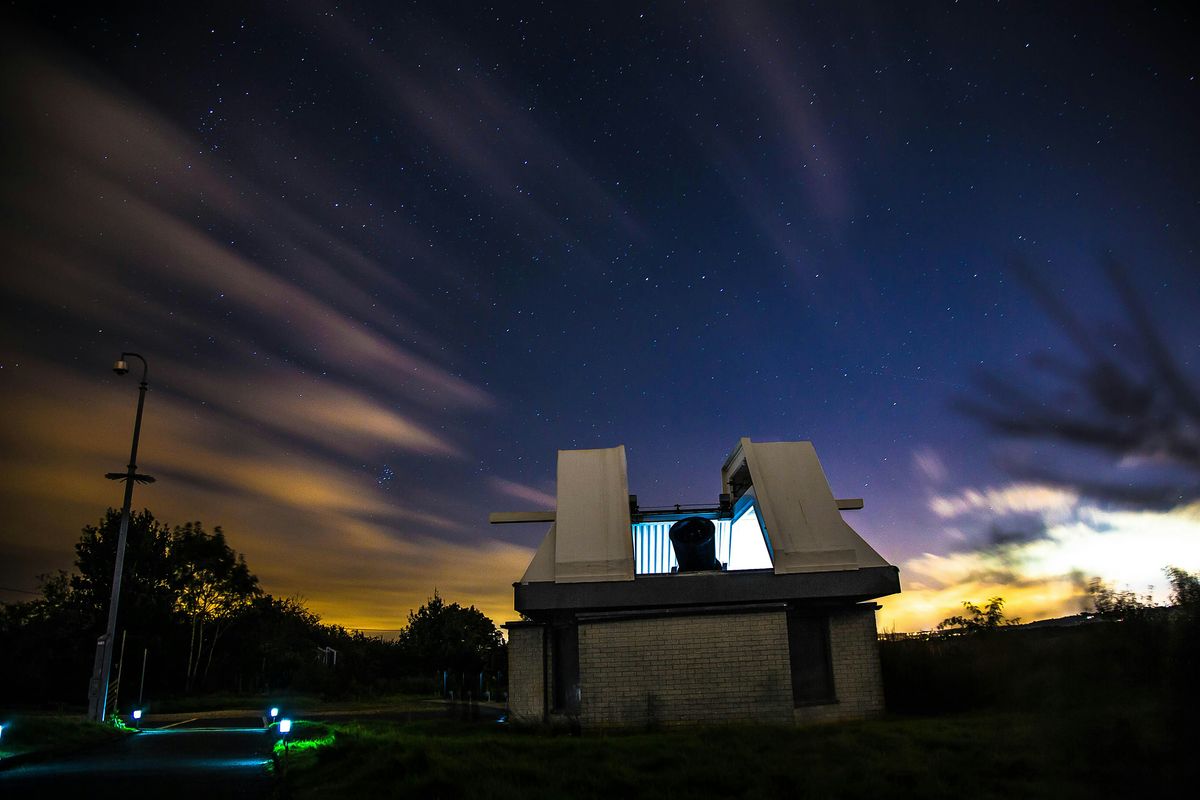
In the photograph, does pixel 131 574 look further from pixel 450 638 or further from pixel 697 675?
pixel 697 675

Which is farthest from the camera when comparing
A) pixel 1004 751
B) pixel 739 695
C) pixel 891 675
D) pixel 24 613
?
pixel 24 613

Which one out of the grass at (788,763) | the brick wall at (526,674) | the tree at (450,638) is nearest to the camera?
the grass at (788,763)

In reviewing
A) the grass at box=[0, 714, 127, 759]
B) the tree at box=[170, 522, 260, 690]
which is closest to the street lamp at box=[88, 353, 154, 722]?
the grass at box=[0, 714, 127, 759]

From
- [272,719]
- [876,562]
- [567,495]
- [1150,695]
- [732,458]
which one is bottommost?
[272,719]

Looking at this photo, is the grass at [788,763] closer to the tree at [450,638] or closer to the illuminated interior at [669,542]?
the illuminated interior at [669,542]

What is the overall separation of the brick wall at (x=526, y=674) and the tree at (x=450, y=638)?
3043 centimetres

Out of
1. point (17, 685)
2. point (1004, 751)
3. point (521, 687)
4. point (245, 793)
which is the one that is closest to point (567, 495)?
point (521, 687)

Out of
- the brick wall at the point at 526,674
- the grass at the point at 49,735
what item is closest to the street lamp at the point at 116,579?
the grass at the point at 49,735

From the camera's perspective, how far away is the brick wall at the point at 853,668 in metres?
14.6

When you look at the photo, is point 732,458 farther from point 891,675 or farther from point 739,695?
point 739,695

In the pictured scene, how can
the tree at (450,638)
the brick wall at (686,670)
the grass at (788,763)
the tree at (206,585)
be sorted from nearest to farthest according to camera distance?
1. the grass at (788,763)
2. the brick wall at (686,670)
3. the tree at (450,638)
4. the tree at (206,585)

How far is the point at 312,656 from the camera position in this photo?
169 ft

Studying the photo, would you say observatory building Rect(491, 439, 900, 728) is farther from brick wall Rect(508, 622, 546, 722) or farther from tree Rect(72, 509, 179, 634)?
tree Rect(72, 509, 179, 634)

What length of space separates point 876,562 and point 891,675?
2794mm
